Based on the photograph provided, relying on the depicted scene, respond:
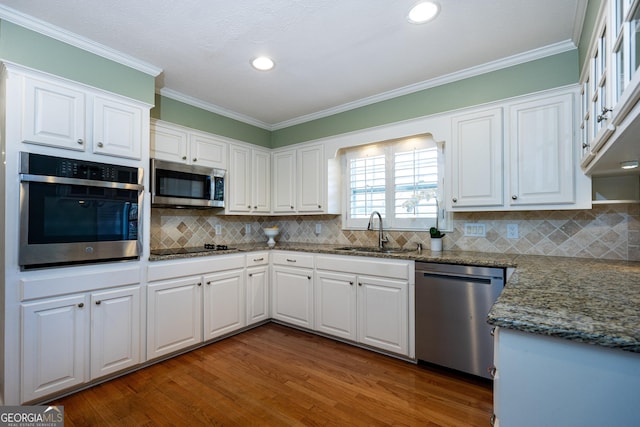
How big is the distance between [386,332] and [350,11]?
2.44 m

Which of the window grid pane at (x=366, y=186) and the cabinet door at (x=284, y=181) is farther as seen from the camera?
the cabinet door at (x=284, y=181)

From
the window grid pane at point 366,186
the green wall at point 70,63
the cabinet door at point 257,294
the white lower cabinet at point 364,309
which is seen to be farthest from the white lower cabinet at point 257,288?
the green wall at point 70,63

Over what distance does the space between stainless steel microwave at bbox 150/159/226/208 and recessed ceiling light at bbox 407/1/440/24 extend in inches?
89.9

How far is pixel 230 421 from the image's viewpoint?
6.05 feet

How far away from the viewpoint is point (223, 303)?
303 cm

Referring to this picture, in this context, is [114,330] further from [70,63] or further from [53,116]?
[70,63]

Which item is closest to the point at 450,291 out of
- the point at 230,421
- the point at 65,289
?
the point at 230,421

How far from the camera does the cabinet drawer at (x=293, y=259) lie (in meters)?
3.21

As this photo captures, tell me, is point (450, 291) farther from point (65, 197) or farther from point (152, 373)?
point (65, 197)

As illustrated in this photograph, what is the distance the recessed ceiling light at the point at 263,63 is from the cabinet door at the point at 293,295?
6.39ft

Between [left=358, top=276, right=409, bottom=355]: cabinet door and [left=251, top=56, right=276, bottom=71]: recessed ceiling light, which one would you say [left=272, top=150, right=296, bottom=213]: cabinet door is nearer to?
[left=251, top=56, right=276, bottom=71]: recessed ceiling light

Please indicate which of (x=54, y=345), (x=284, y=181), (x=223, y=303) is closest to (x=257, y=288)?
(x=223, y=303)

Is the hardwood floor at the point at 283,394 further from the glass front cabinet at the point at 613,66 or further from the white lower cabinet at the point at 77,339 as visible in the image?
the glass front cabinet at the point at 613,66

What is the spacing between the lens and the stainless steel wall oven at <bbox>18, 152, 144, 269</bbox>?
191cm
